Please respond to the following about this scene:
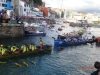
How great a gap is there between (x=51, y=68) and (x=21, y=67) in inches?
163

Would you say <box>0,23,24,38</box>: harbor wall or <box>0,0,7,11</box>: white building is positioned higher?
<box>0,0,7,11</box>: white building

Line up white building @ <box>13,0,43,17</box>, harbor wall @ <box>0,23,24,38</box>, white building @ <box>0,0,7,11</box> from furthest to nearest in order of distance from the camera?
Result: 1. white building @ <box>13,0,43,17</box>
2. white building @ <box>0,0,7,11</box>
3. harbor wall @ <box>0,23,24,38</box>

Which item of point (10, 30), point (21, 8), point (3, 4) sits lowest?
point (10, 30)

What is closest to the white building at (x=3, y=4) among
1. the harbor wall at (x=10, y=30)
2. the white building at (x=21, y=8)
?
the white building at (x=21, y=8)

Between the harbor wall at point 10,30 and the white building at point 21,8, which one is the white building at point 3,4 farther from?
the harbor wall at point 10,30

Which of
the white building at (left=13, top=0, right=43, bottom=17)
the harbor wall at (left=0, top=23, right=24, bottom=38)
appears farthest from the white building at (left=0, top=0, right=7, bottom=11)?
the harbor wall at (left=0, top=23, right=24, bottom=38)

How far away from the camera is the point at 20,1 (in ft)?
329

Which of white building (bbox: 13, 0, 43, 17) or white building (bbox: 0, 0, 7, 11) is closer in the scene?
white building (bbox: 0, 0, 7, 11)

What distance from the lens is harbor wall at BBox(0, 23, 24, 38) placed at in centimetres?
4659

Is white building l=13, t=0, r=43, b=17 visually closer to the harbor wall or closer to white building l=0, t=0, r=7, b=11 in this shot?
white building l=0, t=0, r=7, b=11

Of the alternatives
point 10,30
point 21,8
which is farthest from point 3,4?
point 10,30

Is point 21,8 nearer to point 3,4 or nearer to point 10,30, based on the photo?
point 3,4

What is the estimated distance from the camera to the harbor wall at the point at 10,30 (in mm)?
46594

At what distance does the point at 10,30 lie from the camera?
4816 centimetres
